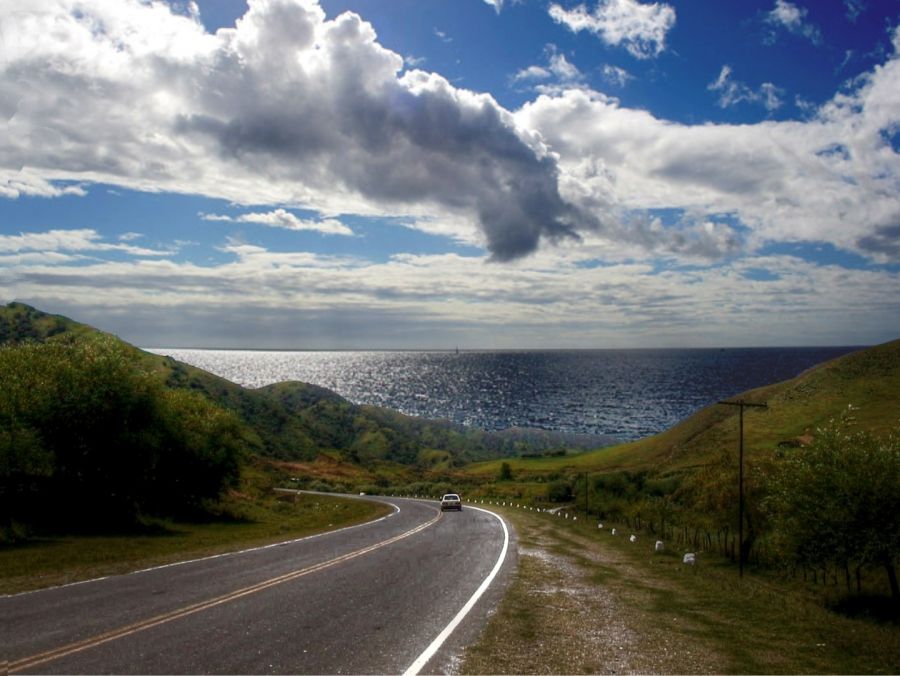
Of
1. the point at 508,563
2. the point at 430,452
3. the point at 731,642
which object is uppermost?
the point at 731,642

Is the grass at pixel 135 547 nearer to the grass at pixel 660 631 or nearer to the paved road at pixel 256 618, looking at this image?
the paved road at pixel 256 618

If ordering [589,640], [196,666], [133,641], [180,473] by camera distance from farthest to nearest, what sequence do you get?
[180,473]
[589,640]
[133,641]
[196,666]

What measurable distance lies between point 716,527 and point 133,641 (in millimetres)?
32996

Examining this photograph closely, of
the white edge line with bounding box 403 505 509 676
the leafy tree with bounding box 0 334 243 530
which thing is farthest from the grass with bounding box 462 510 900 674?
the leafy tree with bounding box 0 334 243 530

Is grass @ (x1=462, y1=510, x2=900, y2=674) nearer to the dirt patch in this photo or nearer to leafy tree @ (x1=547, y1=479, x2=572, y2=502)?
the dirt patch

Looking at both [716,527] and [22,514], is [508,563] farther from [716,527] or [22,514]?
[22,514]

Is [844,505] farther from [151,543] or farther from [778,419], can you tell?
[778,419]

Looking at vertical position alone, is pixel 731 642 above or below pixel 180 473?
above

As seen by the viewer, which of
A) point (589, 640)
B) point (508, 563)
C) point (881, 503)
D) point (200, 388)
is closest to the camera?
point (589, 640)

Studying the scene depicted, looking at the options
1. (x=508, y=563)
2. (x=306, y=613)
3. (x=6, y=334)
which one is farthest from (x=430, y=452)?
(x=306, y=613)

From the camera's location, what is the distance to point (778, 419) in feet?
299

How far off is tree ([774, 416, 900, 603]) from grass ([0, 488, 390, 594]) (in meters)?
23.2

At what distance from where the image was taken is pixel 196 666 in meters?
9.89

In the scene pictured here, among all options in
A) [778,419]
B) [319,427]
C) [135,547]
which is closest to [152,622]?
[135,547]
